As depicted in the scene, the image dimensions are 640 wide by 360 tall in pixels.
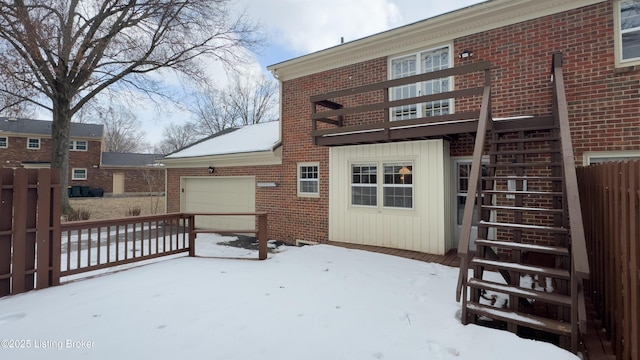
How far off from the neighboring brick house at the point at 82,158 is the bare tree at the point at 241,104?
23.9 ft

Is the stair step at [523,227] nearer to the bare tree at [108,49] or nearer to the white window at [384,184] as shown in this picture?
the white window at [384,184]

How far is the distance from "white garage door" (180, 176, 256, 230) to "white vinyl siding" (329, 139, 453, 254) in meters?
3.66

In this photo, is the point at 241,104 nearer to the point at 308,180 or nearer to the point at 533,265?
the point at 308,180

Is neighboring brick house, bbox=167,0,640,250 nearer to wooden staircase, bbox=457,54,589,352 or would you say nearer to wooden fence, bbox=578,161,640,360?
wooden staircase, bbox=457,54,589,352

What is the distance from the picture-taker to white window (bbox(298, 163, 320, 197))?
8586mm

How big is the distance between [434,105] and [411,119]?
52.1 inches

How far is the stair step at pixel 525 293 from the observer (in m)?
3.02

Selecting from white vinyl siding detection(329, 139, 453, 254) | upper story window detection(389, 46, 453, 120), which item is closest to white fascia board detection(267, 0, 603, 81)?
upper story window detection(389, 46, 453, 120)

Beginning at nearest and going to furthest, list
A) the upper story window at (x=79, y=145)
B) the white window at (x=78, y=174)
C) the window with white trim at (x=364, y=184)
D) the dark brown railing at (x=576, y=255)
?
the dark brown railing at (x=576, y=255)
the window with white trim at (x=364, y=184)
the white window at (x=78, y=174)
the upper story window at (x=79, y=145)

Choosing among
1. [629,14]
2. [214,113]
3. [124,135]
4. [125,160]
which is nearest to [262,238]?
[629,14]

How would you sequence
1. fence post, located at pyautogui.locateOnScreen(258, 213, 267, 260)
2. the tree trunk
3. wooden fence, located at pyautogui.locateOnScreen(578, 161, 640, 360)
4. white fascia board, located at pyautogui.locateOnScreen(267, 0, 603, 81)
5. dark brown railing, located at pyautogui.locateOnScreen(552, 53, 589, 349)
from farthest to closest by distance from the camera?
the tree trunk, fence post, located at pyautogui.locateOnScreen(258, 213, 267, 260), white fascia board, located at pyautogui.locateOnScreen(267, 0, 603, 81), dark brown railing, located at pyautogui.locateOnScreen(552, 53, 589, 349), wooden fence, located at pyautogui.locateOnScreen(578, 161, 640, 360)

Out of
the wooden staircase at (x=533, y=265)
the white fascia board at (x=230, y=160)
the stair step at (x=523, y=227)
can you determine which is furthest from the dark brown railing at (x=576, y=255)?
the white fascia board at (x=230, y=160)

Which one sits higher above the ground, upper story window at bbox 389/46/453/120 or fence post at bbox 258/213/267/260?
Result: upper story window at bbox 389/46/453/120

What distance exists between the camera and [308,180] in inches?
345
